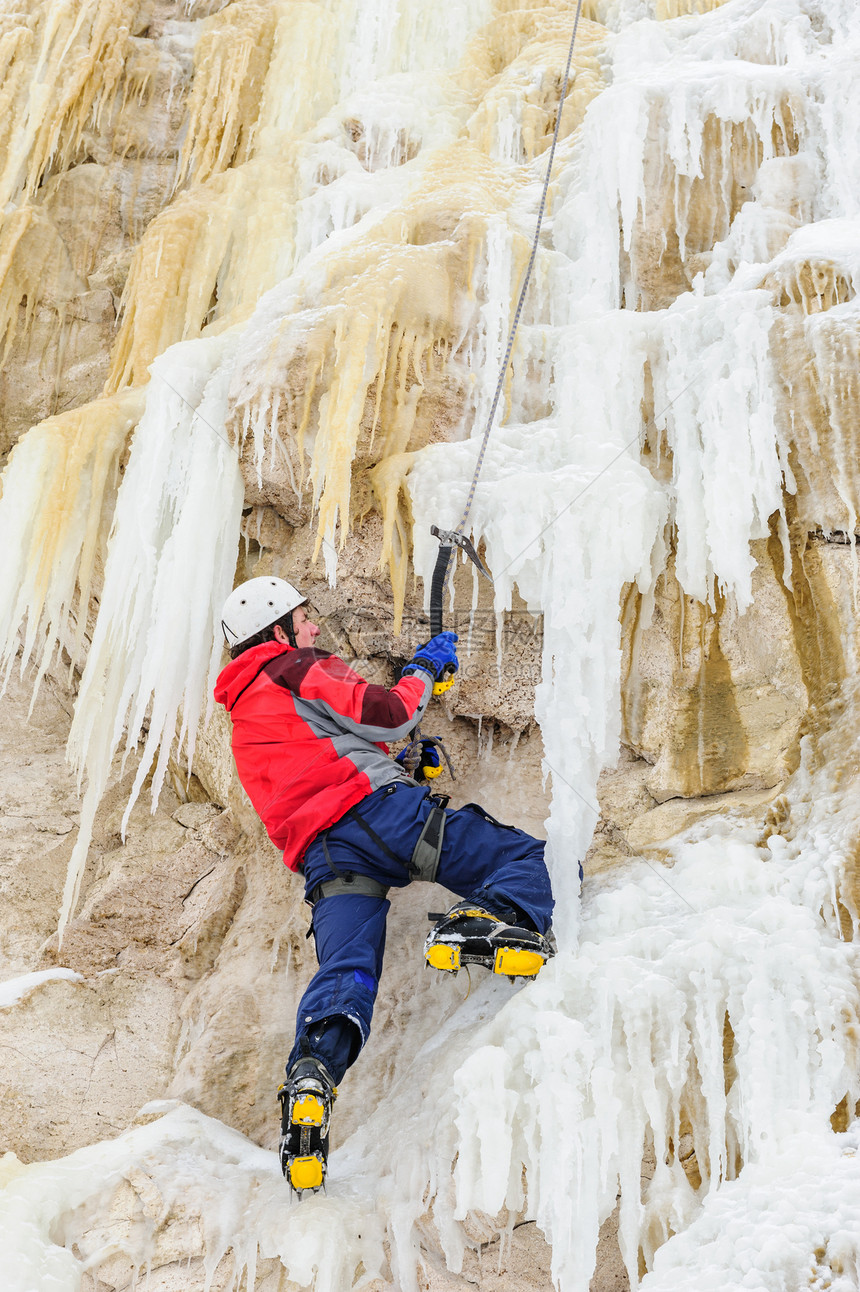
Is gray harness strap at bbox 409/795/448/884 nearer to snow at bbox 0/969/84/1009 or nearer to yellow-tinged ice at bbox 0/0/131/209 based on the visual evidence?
snow at bbox 0/969/84/1009

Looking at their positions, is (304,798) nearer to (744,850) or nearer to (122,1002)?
(744,850)

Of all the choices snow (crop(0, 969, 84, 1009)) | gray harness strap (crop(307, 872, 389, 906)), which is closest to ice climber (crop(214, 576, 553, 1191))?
gray harness strap (crop(307, 872, 389, 906))

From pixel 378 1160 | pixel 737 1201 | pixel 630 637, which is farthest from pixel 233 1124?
pixel 630 637

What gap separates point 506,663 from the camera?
4.46 m

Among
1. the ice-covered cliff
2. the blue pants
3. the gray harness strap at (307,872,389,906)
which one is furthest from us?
the gray harness strap at (307,872,389,906)

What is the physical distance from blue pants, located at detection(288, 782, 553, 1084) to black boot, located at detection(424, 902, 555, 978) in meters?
0.07

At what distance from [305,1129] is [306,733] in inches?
49.9

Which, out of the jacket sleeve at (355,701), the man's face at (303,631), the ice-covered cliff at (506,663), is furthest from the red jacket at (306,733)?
the ice-covered cliff at (506,663)

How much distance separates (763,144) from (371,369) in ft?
8.39

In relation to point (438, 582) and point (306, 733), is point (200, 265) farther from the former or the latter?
point (306, 733)

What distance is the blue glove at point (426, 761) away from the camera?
163 inches

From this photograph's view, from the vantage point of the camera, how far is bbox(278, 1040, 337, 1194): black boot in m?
2.74

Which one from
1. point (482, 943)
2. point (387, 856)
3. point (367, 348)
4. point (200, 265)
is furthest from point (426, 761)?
point (200, 265)

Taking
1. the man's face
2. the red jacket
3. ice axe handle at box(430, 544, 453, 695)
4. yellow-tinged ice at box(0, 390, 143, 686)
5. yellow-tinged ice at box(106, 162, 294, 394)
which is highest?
yellow-tinged ice at box(106, 162, 294, 394)
